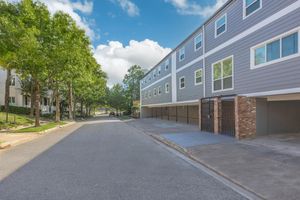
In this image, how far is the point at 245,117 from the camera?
596 inches

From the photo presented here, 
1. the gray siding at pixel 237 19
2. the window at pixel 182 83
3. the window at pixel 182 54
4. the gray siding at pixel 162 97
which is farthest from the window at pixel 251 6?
the gray siding at pixel 162 97

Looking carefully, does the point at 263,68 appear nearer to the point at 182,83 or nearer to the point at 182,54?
the point at 182,83

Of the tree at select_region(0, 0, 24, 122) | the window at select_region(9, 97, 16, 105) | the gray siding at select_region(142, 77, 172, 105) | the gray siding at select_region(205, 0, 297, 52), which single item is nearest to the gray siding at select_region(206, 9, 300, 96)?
the gray siding at select_region(205, 0, 297, 52)

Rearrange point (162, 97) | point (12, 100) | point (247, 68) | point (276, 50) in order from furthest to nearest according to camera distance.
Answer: point (12, 100) < point (162, 97) < point (247, 68) < point (276, 50)

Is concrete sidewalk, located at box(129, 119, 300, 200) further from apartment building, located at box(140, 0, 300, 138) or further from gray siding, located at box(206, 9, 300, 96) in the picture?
gray siding, located at box(206, 9, 300, 96)

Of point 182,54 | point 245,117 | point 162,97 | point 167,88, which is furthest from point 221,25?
point 162,97

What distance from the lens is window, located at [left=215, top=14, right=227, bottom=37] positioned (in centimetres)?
1814

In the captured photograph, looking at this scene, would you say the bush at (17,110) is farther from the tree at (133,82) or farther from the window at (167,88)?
the tree at (133,82)

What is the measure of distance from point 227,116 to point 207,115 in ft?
7.21

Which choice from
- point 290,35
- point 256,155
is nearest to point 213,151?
point 256,155

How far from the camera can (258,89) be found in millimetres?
14445

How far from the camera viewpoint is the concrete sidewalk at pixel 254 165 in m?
6.38

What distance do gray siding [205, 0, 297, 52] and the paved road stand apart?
848cm

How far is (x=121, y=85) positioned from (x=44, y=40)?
197 ft
